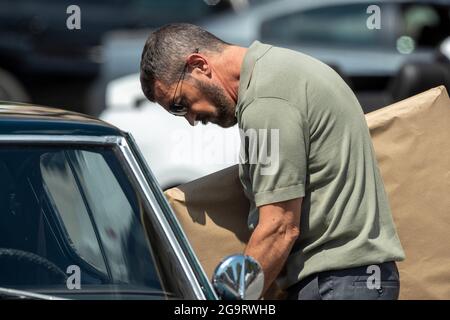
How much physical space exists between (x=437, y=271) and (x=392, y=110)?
0.55 metres

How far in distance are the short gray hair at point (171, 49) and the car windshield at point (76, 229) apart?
42 cm

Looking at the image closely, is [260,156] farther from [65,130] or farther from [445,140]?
[445,140]

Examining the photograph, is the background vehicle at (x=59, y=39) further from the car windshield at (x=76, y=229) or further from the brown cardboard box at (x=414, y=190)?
the car windshield at (x=76, y=229)

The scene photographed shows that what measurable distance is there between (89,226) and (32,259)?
0.61 ft

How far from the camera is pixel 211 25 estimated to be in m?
10.1

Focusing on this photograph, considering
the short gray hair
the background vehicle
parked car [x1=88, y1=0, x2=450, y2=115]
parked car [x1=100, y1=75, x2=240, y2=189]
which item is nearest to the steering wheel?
the short gray hair

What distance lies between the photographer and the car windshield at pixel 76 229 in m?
3.00

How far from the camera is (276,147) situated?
3.15 meters

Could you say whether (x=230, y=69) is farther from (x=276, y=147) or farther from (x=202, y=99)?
(x=276, y=147)

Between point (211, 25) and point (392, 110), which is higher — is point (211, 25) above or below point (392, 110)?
below

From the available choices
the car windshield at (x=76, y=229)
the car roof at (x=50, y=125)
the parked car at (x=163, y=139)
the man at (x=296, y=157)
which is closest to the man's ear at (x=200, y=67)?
the man at (x=296, y=157)

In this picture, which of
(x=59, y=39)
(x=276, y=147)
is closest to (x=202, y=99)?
(x=276, y=147)

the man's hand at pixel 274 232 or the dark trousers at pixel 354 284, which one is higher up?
the man's hand at pixel 274 232
